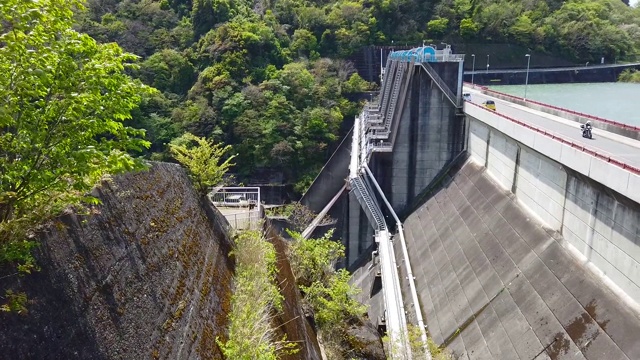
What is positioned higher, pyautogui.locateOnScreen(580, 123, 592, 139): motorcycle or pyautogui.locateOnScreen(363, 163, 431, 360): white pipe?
pyautogui.locateOnScreen(580, 123, 592, 139): motorcycle

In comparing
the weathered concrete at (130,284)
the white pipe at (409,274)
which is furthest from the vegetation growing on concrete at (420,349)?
the weathered concrete at (130,284)

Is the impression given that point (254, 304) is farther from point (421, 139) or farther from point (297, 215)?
point (297, 215)

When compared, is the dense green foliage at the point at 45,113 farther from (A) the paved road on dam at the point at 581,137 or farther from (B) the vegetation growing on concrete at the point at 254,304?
(A) the paved road on dam at the point at 581,137

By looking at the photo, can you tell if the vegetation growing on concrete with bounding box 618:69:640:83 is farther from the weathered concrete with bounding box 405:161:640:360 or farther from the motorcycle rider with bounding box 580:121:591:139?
the motorcycle rider with bounding box 580:121:591:139

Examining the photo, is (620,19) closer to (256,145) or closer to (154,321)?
(256,145)

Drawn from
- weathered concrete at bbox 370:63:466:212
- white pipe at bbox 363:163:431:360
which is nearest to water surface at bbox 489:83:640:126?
weathered concrete at bbox 370:63:466:212

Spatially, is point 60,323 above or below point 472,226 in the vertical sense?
above

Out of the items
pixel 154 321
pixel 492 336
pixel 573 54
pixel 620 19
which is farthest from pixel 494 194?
pixel 620 19
